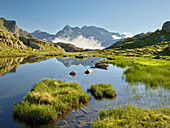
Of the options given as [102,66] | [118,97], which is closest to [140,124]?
[118,97]

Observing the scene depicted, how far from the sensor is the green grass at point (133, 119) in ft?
24.5

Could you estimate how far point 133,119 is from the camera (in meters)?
8.20

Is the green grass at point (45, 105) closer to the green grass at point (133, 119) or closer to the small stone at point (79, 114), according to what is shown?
the small stone at point (79, 114)

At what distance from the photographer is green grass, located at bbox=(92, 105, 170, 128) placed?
24.5 feet

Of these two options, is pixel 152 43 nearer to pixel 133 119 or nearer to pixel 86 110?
pixel 86 110

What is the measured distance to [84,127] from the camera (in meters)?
8.34

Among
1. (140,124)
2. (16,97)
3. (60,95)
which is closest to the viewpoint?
(140,124)

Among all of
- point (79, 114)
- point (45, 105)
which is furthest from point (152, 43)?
point (45, 105)

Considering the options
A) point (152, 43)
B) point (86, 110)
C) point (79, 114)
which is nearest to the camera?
→ point (79, 114)

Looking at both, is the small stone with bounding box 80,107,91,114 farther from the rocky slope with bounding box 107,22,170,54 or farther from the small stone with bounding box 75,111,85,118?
the rocky slope with bounding box 107,22,170,54

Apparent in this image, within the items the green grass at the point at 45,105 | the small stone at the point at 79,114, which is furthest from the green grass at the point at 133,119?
the green grass at the point at 45,105

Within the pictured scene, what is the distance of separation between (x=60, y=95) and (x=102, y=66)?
26344 millimetres

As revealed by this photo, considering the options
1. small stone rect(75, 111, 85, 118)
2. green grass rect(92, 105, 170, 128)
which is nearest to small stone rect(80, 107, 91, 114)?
small stone rect(75, 111, 85, 118)

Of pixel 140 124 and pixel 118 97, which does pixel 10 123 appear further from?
pixel 118 97
